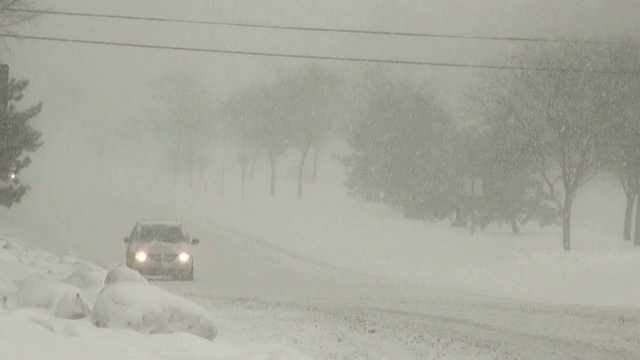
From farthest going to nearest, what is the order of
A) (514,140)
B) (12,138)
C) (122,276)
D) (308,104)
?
(308,104), (514,140), (12,138), (122,276)

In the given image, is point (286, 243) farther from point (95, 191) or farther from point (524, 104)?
point (95, 191)

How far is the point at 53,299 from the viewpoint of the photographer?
13109 mm

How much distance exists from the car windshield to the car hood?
62 centimetres

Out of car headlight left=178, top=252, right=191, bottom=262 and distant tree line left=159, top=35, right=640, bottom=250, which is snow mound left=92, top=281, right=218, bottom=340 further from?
distant tree line left=159, top=35, right=640, bottom=250

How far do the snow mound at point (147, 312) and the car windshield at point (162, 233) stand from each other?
15696 millimetres

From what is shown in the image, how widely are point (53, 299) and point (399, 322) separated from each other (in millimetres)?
7216

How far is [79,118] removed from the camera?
15900 cm

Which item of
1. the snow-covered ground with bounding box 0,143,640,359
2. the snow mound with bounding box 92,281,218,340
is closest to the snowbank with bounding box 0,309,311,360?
the snow mound with bounding box 92,281,218,340

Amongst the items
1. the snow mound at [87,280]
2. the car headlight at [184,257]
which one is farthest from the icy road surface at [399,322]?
the snow mound at [87,280]

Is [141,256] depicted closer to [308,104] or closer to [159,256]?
[159,256]

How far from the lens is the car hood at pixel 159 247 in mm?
27422

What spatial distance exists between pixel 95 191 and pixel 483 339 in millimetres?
69653

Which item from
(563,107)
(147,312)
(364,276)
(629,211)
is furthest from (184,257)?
(629,211)

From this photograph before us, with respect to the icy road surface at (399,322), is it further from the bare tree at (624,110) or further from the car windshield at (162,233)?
the bare tree at (624,110)
